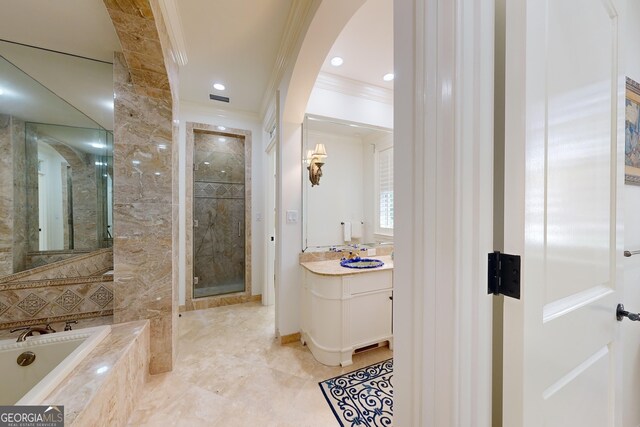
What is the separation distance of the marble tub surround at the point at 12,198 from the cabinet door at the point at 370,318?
269 centimetres

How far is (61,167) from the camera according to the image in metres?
2.09

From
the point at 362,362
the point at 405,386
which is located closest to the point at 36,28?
the point at 405,386

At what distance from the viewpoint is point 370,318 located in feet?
6.98

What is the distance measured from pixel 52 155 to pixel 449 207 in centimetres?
306

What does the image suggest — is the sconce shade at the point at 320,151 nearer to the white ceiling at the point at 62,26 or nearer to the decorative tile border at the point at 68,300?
the white ceiling at the point at 62,26

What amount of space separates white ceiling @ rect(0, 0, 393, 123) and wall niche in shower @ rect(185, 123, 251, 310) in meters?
0.93

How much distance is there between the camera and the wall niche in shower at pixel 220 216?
330 centimetres

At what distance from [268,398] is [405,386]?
4.80 ft

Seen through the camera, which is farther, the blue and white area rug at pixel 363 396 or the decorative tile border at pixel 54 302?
the decorative tile border at pixel 54 302

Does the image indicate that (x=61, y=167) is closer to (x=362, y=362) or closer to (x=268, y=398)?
(x=268, y=398)

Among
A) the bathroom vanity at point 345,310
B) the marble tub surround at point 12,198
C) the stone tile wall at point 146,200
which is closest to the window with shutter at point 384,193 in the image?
the bathroom vanity at point 345,310

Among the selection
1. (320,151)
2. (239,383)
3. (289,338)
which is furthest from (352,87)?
(239,383)

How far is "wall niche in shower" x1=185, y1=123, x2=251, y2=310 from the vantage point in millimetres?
3297

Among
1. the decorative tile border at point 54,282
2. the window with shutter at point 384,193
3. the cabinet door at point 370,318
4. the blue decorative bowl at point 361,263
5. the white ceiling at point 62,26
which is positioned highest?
the white ceiling at point 62,26
